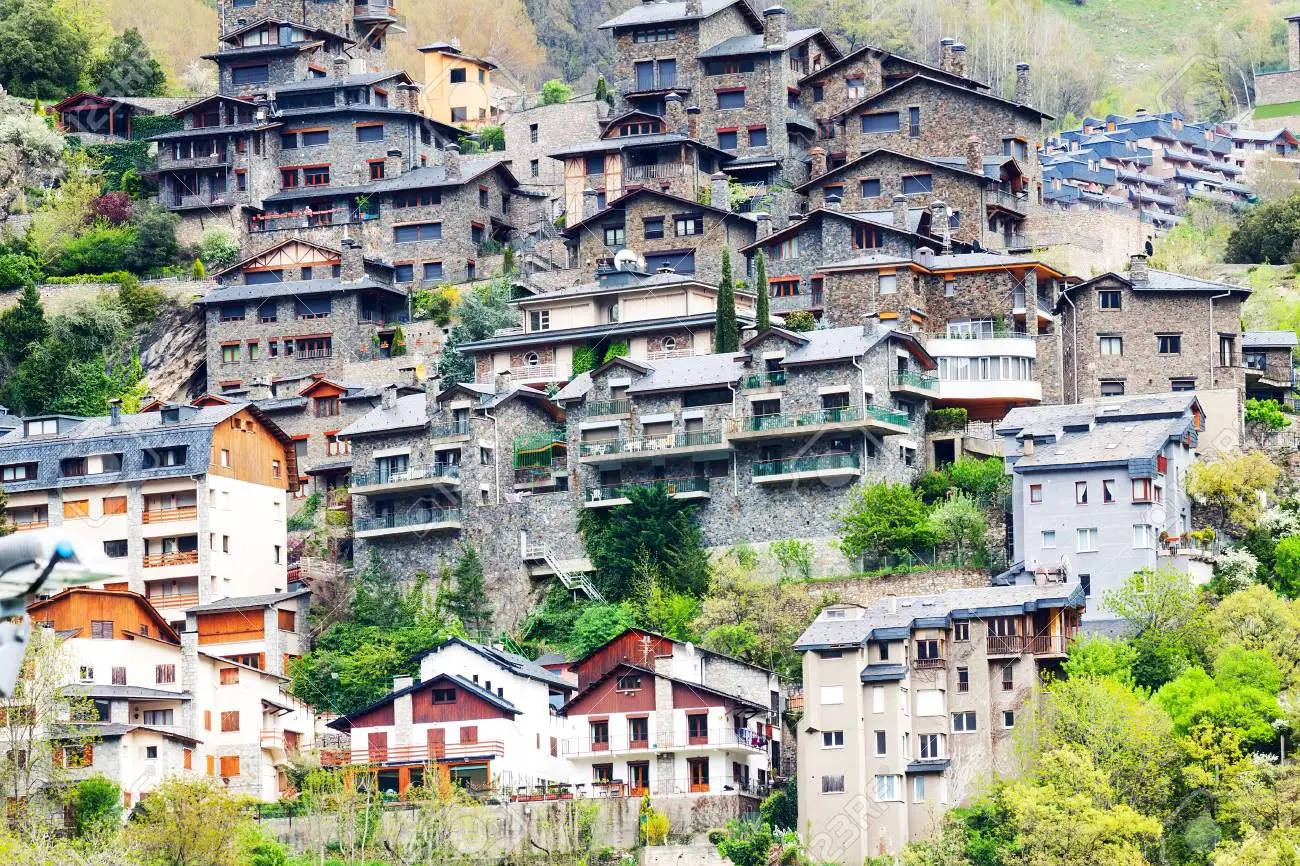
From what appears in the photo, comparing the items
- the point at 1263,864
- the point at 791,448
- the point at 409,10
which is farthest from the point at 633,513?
the point at 409,10

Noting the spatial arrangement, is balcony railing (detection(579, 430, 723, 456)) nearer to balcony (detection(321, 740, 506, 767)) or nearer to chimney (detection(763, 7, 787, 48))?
balcony (detection(321, 740, 506, 767))

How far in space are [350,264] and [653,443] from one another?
2439 centimetres

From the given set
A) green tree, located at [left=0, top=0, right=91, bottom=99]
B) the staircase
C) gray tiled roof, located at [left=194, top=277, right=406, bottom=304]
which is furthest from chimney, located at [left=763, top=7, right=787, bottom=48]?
green tree, located at [left=0, top=0, right=91, bottom=99]

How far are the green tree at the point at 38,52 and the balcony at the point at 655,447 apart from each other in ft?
180

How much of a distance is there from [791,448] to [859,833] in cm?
1748

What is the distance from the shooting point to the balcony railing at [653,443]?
235 ft

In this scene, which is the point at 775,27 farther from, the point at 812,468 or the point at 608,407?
the point at 812,468

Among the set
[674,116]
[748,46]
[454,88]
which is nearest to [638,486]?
[674,116]

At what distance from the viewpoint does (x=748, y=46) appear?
96.9 meters

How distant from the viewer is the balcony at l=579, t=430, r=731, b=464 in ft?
235

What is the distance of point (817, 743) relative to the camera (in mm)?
58406

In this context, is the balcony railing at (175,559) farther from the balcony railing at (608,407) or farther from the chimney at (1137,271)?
the chimney at (1137,271)

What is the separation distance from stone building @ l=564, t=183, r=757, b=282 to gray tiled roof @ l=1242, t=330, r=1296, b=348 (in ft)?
67.7

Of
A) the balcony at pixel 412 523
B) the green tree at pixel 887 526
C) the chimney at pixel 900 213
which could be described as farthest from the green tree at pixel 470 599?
the chimney at pixel 900 213
